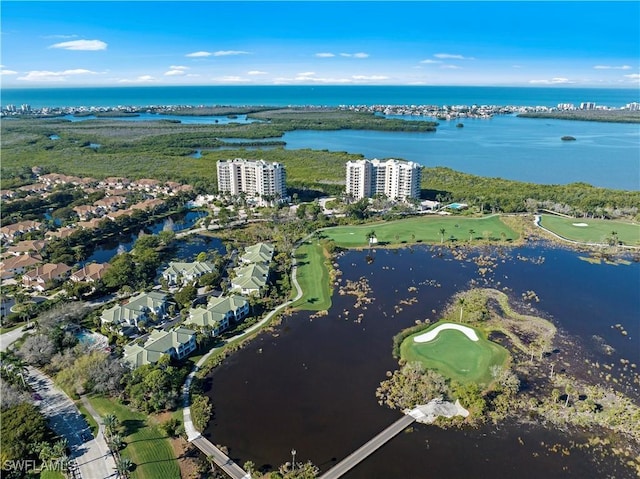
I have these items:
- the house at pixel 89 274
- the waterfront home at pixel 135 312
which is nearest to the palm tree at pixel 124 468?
the waterfront home at pixel 135 312

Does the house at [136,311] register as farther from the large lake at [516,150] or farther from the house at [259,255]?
the large lake at [516,150]

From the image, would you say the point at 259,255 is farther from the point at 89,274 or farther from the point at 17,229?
the point at 17,229

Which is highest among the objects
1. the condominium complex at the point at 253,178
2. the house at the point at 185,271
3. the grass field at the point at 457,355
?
the condominium complex at the point at 253,178

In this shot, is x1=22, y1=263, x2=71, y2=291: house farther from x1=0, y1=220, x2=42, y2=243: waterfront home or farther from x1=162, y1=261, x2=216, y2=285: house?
x1=0, y1=220, x2=42, y2=243: waterfront home

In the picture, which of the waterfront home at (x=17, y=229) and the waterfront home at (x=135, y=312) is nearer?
the waterfront home at (x=135, y=312)

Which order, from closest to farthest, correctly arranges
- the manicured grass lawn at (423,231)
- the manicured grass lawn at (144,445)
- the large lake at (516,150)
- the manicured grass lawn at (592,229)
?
the manicured grass lawn at (144,445) < the manicured grass lawn at (592,229) < the manicured grass lawn at (423,231) < the large lake at (516,150)

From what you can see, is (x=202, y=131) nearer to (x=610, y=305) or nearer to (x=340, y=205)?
(x=340, y=205)

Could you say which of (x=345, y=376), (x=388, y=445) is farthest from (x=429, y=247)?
(x=388, y=445)
